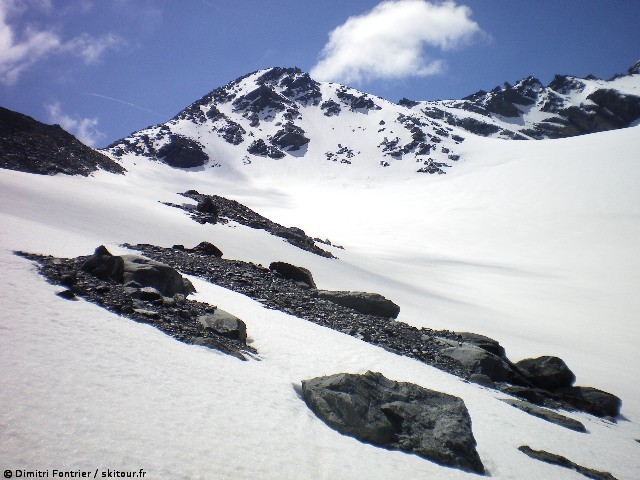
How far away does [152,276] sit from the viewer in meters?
12.6

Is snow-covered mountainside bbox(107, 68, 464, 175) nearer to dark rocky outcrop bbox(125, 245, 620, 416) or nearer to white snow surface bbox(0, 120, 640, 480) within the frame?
white snow surface bbox(0, 120, 640, 480)

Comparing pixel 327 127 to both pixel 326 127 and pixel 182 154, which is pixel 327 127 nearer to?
pixel 326 127

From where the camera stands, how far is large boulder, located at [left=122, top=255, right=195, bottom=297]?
12.4m

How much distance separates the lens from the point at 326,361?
11.0 metres

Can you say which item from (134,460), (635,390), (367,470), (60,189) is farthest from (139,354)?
(60,189)

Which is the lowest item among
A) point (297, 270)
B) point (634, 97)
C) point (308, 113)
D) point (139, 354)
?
point (139, 354)

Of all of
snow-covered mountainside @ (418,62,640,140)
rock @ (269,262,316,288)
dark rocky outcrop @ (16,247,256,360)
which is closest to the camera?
dark rocky outcrop @ (16,247,256,360)

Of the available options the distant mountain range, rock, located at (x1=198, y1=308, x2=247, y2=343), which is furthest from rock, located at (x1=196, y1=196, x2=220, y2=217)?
the distant mountain range

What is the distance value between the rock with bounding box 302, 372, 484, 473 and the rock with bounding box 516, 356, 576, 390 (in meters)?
8.75

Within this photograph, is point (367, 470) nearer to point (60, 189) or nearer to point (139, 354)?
point (139, 354)

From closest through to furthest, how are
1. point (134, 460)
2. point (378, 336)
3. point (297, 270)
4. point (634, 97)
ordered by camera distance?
1. point (134, 460)
2. point (378, 336)
3. point (297, 270)
4. point (634, 97)

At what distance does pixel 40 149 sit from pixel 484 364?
43.3m

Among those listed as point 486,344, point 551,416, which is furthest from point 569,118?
point 551,416

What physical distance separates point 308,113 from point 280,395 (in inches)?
6659
